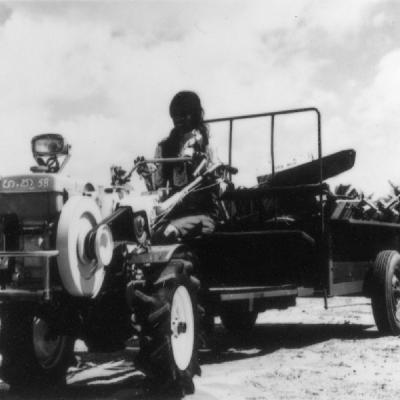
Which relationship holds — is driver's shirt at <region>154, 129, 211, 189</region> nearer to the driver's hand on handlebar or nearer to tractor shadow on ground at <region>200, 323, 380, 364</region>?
the driver's hand on handlebar

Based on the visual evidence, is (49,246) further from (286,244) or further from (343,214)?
(343,214)

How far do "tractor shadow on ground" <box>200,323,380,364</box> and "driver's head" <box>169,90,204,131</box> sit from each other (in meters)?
2.38

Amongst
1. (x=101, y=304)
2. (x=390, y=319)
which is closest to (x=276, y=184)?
(x=390, y=319)

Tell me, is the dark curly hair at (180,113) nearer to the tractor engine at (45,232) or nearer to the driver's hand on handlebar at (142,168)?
the driver's hand on handlebar at (142,168)

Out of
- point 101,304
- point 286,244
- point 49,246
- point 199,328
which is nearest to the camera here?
point 49,246

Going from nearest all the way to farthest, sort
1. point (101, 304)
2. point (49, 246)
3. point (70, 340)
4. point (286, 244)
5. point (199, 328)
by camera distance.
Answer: point (49, 246) < point (101, 304) < point (199, 328) < point (70, 340) < point (286, 244)

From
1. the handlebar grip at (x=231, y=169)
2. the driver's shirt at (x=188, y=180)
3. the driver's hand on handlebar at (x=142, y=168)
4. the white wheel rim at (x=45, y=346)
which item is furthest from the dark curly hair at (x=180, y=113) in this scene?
the white wheel rim at (x=45, y=346)

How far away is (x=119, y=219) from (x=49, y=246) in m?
0.64

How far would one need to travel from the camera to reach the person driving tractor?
21.7 feet

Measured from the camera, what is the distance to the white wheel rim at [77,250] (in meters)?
4.56

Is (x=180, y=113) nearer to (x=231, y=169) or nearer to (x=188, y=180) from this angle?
(x=231, y=169)

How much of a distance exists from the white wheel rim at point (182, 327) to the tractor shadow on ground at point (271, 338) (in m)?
1.20

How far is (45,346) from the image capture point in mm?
5801

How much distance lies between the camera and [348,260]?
7.67 metres
